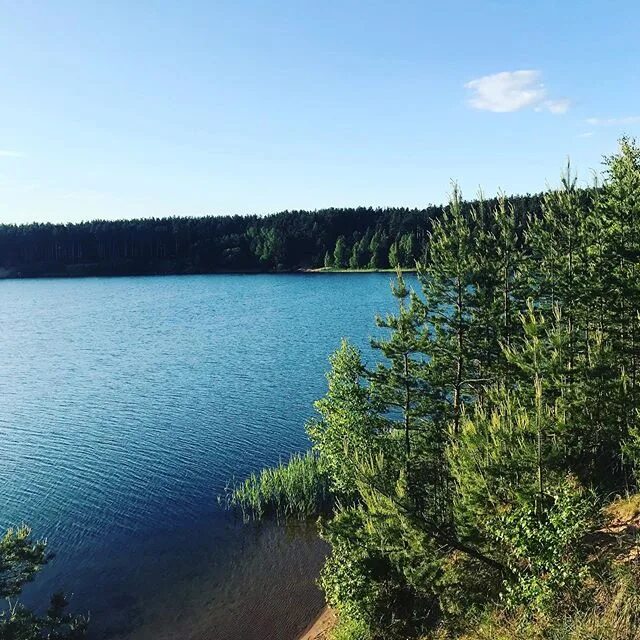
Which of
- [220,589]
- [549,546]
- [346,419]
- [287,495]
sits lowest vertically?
[220,589]

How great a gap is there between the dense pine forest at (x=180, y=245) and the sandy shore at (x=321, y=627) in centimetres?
16195

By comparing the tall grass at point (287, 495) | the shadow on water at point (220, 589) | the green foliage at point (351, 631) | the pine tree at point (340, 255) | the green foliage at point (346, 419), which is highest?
the pine tree at point (340, 255)

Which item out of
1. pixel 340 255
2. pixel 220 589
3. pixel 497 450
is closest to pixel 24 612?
pixel 220 589

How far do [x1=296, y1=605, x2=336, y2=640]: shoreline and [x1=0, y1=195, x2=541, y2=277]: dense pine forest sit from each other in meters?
162

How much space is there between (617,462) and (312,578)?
13094 mm

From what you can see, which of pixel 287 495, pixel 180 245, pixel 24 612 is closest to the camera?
pixel 24 612

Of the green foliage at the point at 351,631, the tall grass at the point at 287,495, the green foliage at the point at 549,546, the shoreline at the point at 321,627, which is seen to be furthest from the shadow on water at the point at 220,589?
the green foliage at the point at 549,546

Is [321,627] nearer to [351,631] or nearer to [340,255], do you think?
[351,631]

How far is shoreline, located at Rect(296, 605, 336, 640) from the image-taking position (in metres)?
20.3

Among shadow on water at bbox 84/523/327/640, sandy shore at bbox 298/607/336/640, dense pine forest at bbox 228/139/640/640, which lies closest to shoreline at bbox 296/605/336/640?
sandy shore at bbox 298/607/336/640

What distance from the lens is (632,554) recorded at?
14.6m

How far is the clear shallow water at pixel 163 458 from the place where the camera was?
23781 millimetres

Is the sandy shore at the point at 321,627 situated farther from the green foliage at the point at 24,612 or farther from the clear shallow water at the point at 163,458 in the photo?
the green foliage at the point at 24,612

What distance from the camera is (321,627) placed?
2105 centimetres
